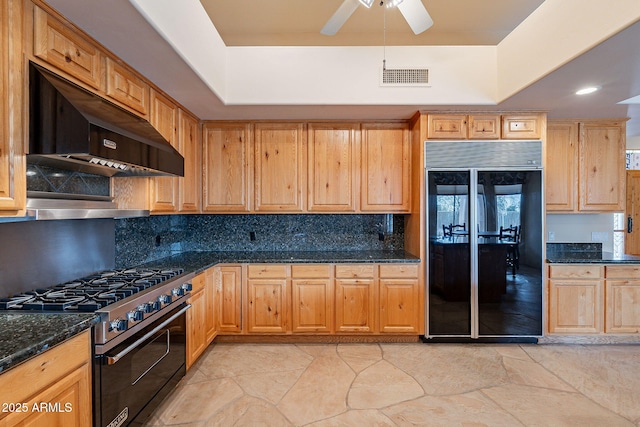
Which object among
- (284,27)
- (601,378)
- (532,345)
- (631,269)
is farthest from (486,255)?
(284,27)

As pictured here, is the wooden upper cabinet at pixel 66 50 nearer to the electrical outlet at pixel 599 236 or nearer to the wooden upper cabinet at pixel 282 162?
the wooden upper cabinet at pixel 282 162

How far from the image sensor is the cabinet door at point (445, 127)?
311cm

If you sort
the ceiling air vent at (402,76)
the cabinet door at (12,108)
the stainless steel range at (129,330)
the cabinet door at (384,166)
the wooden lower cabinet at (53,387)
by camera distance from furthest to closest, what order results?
the cabinet door at (384,166) < the ceiling air vent at (402,76) < the stainless steel range at (129,330) < the cabinet door at (12,108) < the wooden lower cabinet at (53,387)

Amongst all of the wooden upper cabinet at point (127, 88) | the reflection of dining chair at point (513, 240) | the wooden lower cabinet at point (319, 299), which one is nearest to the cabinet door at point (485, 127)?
the reflection of dining chair at point (513, 240)

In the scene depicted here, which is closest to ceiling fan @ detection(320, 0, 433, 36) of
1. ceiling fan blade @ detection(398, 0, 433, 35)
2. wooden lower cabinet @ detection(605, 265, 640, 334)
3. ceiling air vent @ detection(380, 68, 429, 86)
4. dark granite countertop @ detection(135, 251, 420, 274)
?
ceiling fan blade @ detection(398, 0, 433, 35)

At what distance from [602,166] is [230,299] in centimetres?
425

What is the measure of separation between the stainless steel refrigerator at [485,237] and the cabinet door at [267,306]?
4.92ft

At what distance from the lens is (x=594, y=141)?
3414 millimetres

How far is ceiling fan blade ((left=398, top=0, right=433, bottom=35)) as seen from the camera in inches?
67.9

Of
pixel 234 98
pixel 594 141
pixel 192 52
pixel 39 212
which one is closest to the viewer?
pixel 39 212

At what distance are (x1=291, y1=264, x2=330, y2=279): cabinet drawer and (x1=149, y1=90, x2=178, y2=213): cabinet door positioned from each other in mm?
1298

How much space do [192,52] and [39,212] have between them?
1.40 m

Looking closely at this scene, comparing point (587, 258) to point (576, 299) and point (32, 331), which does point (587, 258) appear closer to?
point (576, 299)

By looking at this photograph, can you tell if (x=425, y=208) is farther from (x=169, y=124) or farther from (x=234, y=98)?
(x=169, y=124)
